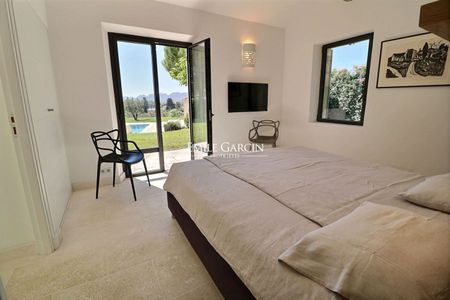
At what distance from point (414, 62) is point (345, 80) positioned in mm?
970

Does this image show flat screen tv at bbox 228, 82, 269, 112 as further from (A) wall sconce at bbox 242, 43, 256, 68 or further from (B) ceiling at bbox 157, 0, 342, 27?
(B) ceiling at bbox 157, 0, 342, 27

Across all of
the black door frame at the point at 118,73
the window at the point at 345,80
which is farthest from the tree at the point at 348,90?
the black door frame at the point at 118,73

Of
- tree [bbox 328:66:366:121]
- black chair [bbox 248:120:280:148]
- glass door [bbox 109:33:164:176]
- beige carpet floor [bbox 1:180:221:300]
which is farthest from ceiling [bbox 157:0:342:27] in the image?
beige carpet floor [bbox 1:180:221:300]

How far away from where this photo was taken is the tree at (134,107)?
11.1ft

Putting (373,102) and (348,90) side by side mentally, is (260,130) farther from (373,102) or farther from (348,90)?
(373,102)

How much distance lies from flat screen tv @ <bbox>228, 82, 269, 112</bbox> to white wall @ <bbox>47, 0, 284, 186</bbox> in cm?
23

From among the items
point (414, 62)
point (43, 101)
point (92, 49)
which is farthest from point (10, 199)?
point (414, 62)

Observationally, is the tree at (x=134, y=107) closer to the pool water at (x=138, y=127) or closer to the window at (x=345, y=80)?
the pool water at (x=138, y=127)

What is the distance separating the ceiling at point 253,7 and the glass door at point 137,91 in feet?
2.76

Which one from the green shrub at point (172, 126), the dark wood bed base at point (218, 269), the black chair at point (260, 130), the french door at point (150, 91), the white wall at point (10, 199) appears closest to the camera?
the dark wood bed base at point (218, 269)

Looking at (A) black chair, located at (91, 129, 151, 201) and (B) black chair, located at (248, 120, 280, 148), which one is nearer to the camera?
(A) black chair, located at (91, 129, 151, 201)

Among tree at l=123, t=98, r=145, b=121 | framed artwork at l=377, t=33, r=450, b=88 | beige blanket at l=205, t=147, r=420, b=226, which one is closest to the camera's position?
beige blanket at l=205, t=147, r=420, b=226

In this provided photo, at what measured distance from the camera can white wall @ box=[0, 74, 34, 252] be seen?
5.08 feet

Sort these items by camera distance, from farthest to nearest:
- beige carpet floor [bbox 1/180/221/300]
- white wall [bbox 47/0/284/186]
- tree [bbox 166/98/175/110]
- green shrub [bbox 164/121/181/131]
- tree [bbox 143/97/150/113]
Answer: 1. green shrub [bbox 164/121/181/131]
2. tree [bbox 166/98/175/110]
3. tree [bbox 143/97/150/113]
4. white wall [bbox 47/0/284/186]
5. beige carpet floor [bbox 1/180/221/300]
